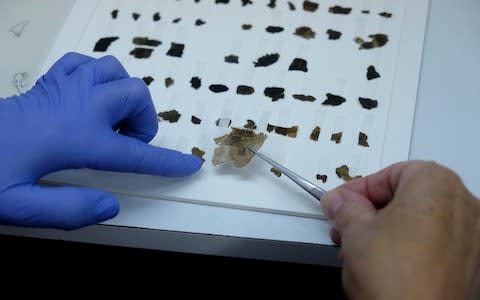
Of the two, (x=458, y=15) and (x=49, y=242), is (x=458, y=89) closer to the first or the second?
(x=458, y=15)

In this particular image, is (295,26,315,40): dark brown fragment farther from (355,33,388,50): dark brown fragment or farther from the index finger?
the index finger

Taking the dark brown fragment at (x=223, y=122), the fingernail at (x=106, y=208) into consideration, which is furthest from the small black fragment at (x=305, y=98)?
the fingernail at (x=106, y=208)

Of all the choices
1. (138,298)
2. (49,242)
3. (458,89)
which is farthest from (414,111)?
(49,242)

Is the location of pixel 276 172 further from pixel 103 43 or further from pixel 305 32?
pixel 103 43

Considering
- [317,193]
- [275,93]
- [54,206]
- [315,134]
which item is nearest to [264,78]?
[275,93]

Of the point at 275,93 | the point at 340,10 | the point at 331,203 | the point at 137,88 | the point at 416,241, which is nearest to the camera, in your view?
the point at 416,241

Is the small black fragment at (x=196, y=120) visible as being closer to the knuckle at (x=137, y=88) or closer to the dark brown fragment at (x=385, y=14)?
the knuckle at (x=137, y=88)

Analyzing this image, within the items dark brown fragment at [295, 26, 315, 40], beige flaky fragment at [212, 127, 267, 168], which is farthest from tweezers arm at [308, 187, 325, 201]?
dark brown fragment at [295, 26, 315, 40]
